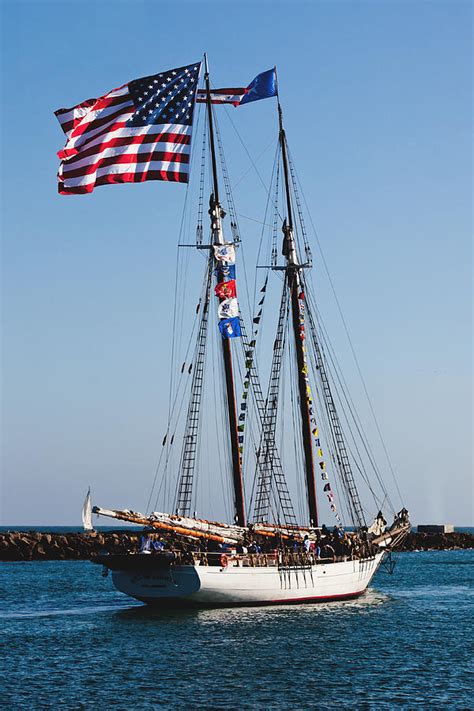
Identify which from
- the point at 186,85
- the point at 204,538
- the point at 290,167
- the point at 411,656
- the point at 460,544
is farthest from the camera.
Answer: the point at 460,544

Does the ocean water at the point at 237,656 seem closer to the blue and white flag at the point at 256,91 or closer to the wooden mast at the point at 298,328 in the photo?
the wooden mast at the point at 298,328

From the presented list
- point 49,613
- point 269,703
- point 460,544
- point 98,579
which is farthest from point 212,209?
point 460,544

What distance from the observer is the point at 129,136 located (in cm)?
4878

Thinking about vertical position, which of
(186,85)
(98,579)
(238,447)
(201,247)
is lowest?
(98,579)

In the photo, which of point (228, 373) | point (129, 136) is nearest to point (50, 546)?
point (228, 373)

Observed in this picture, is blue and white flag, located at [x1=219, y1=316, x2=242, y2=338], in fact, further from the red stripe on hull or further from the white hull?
the red stripe on hull

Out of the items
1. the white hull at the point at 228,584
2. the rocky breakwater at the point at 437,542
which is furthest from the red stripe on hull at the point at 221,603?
the rocky breakwater at the point at 437,542

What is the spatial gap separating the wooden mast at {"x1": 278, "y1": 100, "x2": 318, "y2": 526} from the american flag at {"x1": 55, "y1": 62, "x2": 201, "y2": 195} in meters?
18.5

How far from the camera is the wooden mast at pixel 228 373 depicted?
193 ft

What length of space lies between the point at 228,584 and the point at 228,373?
13.0 m

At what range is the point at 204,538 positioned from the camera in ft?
182

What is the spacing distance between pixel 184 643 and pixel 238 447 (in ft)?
59.8

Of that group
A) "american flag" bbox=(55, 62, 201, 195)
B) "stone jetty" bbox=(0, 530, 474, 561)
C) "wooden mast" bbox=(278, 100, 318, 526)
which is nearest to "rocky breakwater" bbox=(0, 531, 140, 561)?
"stone jetty" bbox=(0, 530, 474, 561)

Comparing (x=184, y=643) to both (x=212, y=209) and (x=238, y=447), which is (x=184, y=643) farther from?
(x=212, y=209)
